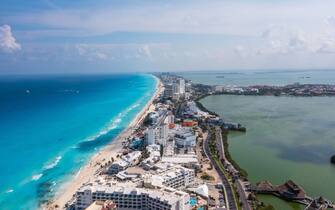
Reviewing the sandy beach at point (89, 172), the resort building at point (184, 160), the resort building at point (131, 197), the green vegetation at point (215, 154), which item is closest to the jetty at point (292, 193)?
the green vegetation at point (215, 154)

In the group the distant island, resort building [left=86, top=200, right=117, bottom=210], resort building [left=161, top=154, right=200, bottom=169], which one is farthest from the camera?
the distant island

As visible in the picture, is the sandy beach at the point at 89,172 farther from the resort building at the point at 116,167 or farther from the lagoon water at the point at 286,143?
the lagoon water at the point at 286,143

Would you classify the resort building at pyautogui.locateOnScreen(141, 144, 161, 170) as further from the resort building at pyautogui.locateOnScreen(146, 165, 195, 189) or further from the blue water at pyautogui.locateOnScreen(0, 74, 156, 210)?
the blue water at pyautogui.locateOnScreen(0, 74, 156, 210)

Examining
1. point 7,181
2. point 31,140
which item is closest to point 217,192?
point 7,181

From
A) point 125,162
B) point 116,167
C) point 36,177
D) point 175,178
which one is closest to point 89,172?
point 116,167

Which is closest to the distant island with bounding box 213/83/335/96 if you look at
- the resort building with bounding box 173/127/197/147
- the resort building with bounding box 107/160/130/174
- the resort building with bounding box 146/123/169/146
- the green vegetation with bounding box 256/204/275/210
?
the resort building with bounding box 173/127/197/147

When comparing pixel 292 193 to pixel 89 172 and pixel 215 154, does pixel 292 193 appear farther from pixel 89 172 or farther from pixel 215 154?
pixel 89 172
